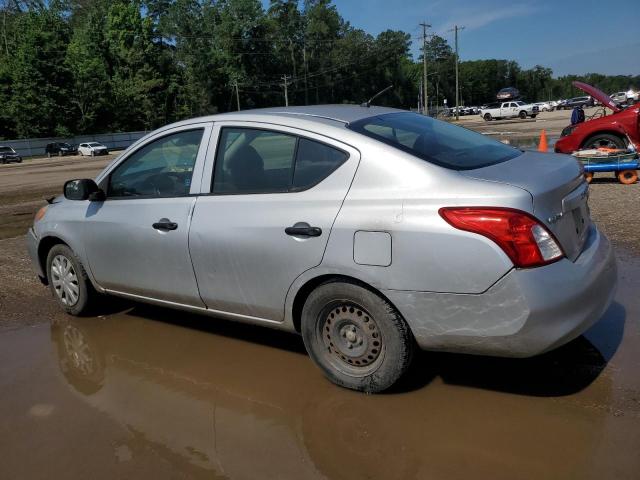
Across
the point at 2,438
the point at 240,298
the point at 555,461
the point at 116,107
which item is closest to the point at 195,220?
the point at 240,298

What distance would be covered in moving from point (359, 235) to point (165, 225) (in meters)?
1.56

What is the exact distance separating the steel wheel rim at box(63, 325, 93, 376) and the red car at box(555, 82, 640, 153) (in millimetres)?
9832

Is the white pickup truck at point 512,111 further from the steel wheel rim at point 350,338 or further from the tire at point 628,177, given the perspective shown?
the steel wheel rim at point 350,338

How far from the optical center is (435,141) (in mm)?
3688

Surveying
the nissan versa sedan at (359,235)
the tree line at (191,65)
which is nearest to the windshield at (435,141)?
the nissan versa sedan at (359,235)

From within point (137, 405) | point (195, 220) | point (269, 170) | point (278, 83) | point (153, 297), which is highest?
point (278, 83)

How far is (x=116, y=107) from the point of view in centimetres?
7169

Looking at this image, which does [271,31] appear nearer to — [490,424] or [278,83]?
[278,83]

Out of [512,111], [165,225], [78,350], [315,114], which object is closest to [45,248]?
[78,350]

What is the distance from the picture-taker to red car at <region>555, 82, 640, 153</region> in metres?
11.0

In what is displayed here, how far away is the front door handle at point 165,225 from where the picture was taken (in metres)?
3.99

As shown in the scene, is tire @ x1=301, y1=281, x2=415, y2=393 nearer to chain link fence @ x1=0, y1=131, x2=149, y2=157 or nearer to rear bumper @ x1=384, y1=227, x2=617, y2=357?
rear bumper @ x1=384, y1=227, x2=617, y2=357

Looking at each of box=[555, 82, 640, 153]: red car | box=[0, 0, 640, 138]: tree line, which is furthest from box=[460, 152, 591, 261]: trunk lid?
box=[0, 0, 640, 138]: tree line

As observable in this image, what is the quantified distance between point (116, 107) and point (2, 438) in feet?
245
